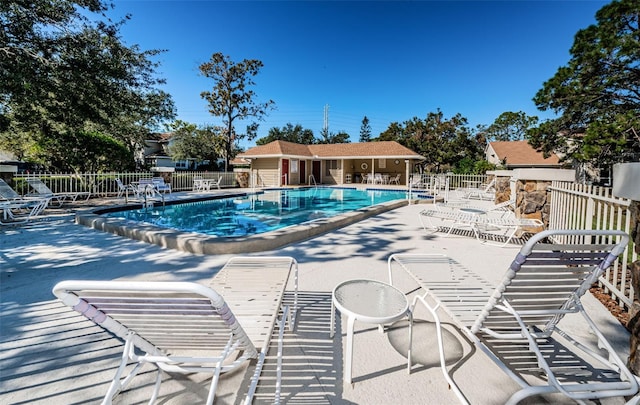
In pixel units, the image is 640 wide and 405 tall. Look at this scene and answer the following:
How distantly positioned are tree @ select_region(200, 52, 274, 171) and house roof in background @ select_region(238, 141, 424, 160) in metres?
3.14

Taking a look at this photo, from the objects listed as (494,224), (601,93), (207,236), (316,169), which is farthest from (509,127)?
(207,236)

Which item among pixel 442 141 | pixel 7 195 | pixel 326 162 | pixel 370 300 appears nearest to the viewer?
pixel 370 300

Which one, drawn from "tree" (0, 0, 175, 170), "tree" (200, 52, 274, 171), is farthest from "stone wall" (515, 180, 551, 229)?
"tree" (200, 52, 274, 171)

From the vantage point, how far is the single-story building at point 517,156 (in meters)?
28.3

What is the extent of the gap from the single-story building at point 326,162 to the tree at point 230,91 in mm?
3068

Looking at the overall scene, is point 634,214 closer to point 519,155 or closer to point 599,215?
point 599,215

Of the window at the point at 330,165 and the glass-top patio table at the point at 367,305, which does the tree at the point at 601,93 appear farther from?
the window at the point at 330,165

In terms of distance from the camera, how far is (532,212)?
20.1 feet

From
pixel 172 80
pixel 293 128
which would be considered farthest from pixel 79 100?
pixel 293 128

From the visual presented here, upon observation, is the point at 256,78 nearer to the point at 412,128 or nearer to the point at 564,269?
the point at 412,128

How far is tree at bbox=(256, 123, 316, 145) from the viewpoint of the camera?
156 ft

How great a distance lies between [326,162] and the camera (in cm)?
2583

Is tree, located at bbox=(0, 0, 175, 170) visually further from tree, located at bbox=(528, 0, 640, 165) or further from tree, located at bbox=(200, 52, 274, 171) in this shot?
tree, located at bbox=(528, 0, 640, 165)

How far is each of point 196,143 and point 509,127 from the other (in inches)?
1873
